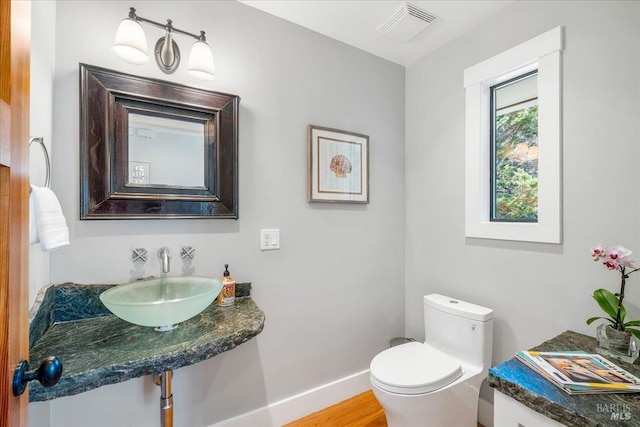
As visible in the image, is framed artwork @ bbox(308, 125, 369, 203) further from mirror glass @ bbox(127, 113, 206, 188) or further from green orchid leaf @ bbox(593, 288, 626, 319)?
green orchid leaf @ bbox(593, 288, 626, 319)

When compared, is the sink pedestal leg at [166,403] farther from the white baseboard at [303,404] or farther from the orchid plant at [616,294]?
the orchid plant at [616,294]

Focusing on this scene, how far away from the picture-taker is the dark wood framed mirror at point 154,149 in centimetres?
131

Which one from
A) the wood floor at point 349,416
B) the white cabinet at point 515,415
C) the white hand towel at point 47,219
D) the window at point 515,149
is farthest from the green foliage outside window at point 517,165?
the white hand towel at point 47,219

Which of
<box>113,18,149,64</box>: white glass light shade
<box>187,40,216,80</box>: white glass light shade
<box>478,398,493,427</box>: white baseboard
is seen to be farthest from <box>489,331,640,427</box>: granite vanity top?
<box>113,18,149,64</box>: white glass light shade

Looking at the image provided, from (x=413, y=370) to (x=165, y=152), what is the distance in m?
1.69

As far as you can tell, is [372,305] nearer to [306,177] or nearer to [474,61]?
[306,177]

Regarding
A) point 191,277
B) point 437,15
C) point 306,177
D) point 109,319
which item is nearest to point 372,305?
point 306,177

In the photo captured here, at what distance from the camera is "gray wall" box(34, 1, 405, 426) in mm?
1319

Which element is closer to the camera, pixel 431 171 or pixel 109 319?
pixel 109 319

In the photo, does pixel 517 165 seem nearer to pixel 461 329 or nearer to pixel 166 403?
pixel 461 329

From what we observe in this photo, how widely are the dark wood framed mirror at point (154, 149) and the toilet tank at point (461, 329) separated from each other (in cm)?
136

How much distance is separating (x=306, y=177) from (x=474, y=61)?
1300mm

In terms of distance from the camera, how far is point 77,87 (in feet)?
4.26

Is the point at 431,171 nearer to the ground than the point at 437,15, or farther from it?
nearer to the ground
